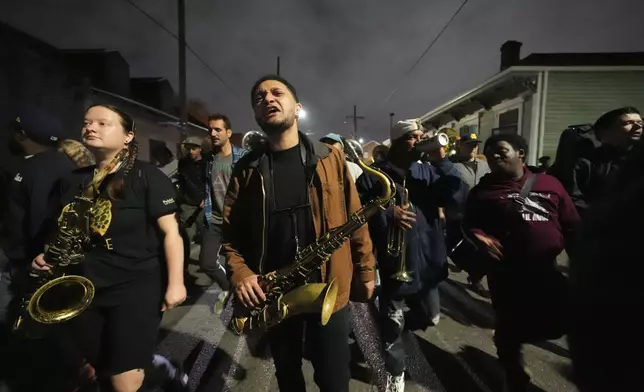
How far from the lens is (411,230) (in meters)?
3.16

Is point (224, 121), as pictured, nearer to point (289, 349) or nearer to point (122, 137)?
point (122, 137)

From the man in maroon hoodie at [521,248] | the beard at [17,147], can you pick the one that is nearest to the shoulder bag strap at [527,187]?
the man in maroon hoodie at [521,248]

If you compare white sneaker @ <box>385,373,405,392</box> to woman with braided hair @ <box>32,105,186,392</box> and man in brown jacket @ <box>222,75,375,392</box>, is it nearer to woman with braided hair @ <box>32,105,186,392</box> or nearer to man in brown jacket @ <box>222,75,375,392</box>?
man in brown jacket @ <box>222,75,375,392</box>

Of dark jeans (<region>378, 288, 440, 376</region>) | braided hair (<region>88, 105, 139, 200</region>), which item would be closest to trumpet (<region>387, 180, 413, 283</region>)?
dark jeans (<region>378, 288, 440, 376</region>)

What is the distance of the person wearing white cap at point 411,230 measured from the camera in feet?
9.89

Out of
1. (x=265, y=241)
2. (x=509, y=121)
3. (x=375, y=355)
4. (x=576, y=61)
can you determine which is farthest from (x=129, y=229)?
(x=576, y=61)

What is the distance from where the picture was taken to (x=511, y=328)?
8.73ft

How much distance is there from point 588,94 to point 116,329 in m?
16.5

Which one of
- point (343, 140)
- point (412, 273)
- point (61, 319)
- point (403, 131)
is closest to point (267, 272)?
point (61, 319)

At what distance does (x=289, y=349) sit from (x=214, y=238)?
96.0 inches

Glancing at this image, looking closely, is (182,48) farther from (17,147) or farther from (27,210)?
Result: (27,210)

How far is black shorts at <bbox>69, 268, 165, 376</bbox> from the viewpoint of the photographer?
2.15 m

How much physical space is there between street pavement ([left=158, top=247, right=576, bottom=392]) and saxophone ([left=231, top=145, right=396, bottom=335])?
1400 millimetres

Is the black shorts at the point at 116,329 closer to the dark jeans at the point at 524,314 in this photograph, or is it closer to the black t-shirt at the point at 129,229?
the black t-shirt at the point at 129,229
